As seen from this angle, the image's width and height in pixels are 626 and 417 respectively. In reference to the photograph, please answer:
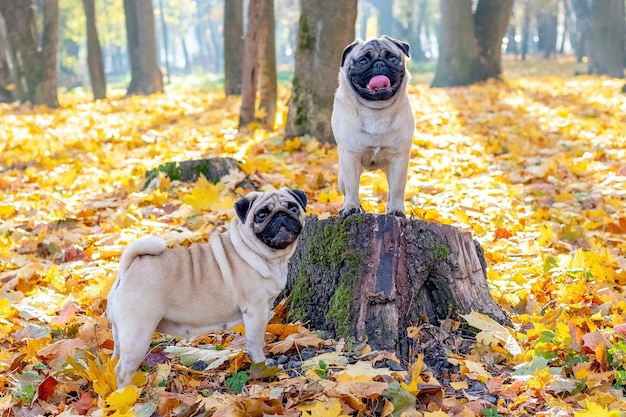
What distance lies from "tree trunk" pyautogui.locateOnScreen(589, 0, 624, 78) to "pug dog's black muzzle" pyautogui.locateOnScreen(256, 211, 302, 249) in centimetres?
2310

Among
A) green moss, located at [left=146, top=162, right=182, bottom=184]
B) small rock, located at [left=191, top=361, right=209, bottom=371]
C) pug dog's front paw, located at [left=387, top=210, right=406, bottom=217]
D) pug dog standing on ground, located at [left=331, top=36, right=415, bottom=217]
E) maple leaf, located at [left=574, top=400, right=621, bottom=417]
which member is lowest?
small rock, located at [left=191, top=361, right=209, bottom=371]

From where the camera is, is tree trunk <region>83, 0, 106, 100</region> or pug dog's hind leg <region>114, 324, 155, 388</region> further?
tree trunk <region>83, 0, 106, 100</region>

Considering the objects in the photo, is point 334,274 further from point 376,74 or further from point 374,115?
point 376,74

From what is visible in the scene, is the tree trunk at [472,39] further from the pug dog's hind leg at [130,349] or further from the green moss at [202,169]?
the pug dog's hind leg at [130,349]

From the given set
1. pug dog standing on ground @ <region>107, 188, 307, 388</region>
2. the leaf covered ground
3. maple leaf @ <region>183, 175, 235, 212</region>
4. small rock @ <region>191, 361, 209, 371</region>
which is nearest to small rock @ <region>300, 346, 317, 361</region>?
the leaf covered ground

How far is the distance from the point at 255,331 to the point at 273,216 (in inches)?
25.5

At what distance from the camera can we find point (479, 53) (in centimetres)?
1972

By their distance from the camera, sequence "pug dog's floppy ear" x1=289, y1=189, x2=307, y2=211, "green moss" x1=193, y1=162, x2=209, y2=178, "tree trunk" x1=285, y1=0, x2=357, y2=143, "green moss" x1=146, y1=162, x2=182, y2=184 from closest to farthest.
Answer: "pug dog's floppy ear" x1=289, y1=189, x2=307, y2=211 < "green moss" x1=193, y1=162, x2=209, y2=178 < "green moss" x1=146, y1=162, x2=182, y2=184 < "tree trunk" x1=285, y1=0, x2=357, y2=143

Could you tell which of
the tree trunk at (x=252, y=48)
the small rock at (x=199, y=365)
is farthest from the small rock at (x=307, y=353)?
the tree trunk at (x=252, y=48)

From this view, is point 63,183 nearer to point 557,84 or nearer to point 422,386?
point 422,386

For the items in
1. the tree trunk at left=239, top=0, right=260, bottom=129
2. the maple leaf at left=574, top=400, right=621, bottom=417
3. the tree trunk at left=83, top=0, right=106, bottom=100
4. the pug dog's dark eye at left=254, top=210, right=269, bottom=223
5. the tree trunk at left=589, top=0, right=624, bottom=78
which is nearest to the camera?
the maple leaf at left=574, top=400, right=621, bottom=417

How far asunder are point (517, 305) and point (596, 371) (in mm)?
1030

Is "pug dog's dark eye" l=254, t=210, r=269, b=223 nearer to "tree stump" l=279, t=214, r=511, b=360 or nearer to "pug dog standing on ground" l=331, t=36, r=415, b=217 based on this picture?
"tree stump" l=279, t=214, r=511, b=360

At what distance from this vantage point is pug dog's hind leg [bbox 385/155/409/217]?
175 inches
